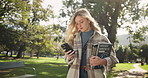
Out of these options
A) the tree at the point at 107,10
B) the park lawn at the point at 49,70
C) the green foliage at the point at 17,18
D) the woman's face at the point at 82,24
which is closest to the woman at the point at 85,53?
the woman's face at the point at 82,24

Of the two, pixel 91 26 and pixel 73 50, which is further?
pixel 91 26

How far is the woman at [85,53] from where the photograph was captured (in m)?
2.07

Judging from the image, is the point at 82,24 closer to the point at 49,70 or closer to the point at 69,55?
the point at 69,55

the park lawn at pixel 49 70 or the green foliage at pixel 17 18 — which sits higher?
the green foliage at pixel 17 18

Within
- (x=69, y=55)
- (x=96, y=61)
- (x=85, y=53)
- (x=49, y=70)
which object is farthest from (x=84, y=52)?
(x=49, y=70)

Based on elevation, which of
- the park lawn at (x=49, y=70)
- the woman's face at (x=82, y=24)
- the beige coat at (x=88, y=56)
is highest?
the woman's face at (x=82, y=24)

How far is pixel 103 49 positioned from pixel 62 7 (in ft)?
58.1

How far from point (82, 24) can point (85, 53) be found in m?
0.42

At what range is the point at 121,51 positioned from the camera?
155 ft

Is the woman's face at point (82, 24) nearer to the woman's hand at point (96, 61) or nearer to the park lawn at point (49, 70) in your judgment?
the woman's hand at point (96, 61)

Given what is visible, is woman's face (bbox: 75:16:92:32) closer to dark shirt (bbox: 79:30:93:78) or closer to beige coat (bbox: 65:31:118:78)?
dark shirt (bbox: 79:30:93:78)

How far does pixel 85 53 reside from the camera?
2244 millimetres

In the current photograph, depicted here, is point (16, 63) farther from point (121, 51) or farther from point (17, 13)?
point (121, 51)

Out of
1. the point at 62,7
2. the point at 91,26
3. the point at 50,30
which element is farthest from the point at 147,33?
the point at 91,26
